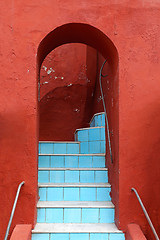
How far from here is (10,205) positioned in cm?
266

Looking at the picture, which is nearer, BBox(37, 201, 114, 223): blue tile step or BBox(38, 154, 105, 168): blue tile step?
BBox(37, 201, 114, 223): blue tile step

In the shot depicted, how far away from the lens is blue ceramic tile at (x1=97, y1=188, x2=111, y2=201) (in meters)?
3.21

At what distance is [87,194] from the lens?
10.5 ft

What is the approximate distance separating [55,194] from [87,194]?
0.41 meters

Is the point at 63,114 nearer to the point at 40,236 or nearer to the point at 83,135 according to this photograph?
the point at 83,135

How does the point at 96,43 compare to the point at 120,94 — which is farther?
the point at 96,43

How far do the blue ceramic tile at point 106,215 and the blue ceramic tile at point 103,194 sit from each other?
275mm

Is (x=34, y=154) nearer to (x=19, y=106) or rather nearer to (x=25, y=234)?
(x=19, y=106)

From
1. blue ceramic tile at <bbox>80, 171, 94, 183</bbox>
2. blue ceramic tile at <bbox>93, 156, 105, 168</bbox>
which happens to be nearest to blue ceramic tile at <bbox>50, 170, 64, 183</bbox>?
blue ceramic tile at <bbox>80, 171, 94, 183</bbox>

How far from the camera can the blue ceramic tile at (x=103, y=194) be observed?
3.21 m

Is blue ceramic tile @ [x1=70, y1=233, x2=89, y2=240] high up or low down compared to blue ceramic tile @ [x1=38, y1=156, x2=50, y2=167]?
down

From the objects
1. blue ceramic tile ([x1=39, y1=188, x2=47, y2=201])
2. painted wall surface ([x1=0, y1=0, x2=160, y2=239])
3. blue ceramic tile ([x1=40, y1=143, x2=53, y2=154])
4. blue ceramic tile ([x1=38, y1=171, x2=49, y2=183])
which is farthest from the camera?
blue ceramic tile ([x1=40, y1=143, x2=53, y2=154])

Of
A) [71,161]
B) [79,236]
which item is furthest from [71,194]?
[71,161]

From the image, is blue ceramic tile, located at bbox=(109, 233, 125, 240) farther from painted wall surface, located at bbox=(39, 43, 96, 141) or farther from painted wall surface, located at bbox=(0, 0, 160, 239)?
painted wall surface, located at bbox=(39, 43, 96, 141)
